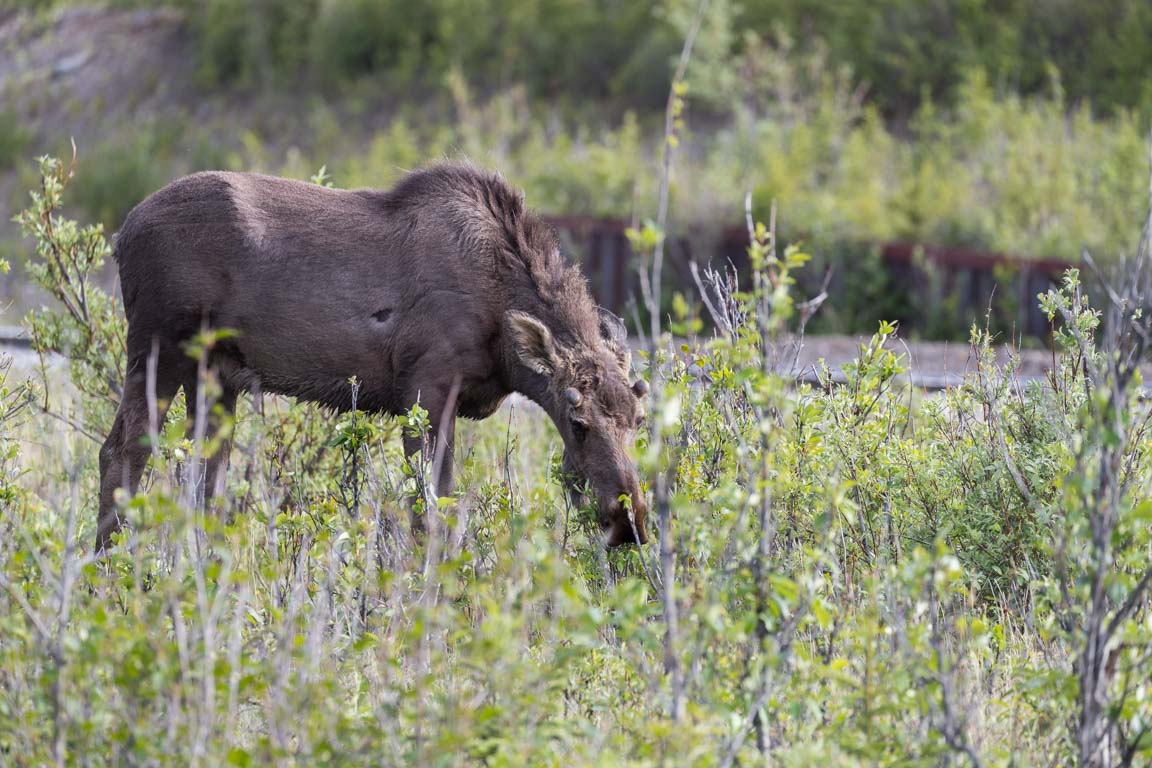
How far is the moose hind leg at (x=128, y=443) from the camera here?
22.9 feet

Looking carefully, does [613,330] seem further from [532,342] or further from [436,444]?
[436,444]

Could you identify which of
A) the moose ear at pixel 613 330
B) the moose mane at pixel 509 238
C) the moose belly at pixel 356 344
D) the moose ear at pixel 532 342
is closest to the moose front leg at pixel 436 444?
the moose belly at pixel 356 344

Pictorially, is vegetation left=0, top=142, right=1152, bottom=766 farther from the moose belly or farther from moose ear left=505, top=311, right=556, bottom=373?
moose ear left=505, top=311, right=556, bottom=373

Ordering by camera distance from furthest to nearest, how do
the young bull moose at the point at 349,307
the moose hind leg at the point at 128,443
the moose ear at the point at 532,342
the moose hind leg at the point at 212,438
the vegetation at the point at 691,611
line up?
the moose hind leg at the point at 212,438 → the moose hind leg at the point at 128,443 → the young bull moose at the point at 349,307 → the moose ear at the point at 532,342 → the vegetation at the point at 691,611

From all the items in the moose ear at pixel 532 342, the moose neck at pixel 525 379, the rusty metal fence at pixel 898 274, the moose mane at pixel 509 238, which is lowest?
the rusty metal fence at pixel 898 274

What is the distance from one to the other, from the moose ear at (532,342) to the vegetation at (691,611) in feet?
2.03

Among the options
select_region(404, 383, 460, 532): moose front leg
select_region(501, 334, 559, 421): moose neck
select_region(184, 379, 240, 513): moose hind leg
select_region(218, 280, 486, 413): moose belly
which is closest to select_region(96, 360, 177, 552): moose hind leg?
select_region(184, 379, 240, 513): moose hind leg

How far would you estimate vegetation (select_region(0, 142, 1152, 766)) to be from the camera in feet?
13.3

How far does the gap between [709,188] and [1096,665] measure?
15126mm

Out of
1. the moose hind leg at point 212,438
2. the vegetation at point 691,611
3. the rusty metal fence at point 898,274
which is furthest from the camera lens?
the rusty metal fence at point 898,274

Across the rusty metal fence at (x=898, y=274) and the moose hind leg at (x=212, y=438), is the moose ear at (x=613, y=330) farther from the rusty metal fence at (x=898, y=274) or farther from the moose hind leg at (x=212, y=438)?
the rusty metal fence at (x=898, y=274)

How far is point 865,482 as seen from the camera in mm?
6465

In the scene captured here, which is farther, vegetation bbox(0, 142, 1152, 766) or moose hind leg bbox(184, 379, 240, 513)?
moose hind leg bbox(184, 379, 240, 513)

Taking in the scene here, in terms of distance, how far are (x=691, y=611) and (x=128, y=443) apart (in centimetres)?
368
